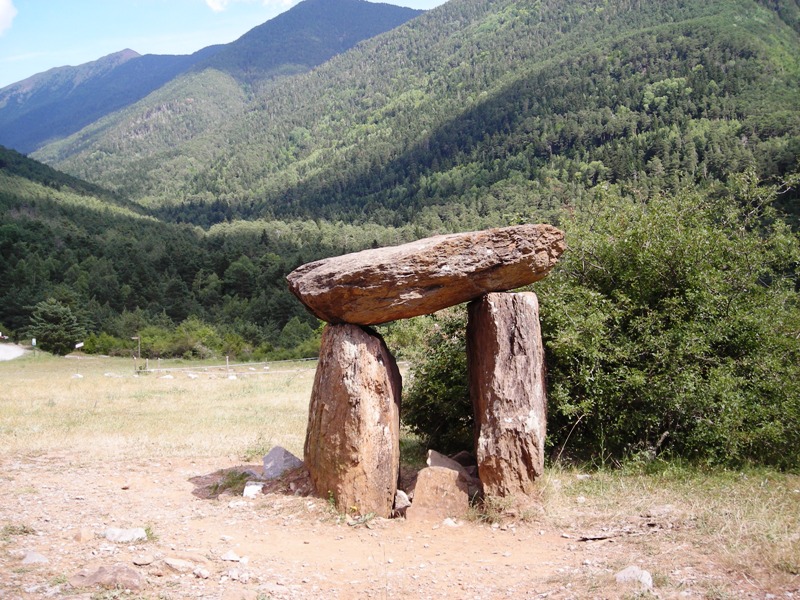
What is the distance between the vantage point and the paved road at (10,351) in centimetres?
4428

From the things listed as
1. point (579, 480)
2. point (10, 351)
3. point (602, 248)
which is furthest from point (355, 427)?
point (10, 351)

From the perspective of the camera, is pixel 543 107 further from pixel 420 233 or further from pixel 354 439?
pixel 354 439

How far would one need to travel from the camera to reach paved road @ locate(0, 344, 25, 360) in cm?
4428

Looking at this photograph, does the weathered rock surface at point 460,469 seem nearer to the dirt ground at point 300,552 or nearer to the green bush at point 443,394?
the dirt ground at point 300,552

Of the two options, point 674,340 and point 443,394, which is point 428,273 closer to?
point 443,394

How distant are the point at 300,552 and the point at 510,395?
12.8 ft

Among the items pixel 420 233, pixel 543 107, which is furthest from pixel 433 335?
pixel 543 107

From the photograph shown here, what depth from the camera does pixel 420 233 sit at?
422 ft

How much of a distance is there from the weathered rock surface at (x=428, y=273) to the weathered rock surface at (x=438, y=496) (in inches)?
101

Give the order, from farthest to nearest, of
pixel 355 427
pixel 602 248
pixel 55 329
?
pixel 55 329, pixel 602 248, pixel 355 427

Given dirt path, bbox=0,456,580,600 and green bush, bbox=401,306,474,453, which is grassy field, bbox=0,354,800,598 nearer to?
dirt path, bbox=0,456,580,600

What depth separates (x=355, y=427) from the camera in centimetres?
1063

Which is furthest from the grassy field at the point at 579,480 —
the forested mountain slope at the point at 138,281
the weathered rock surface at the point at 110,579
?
the forested mountain slope at the point at 138,281

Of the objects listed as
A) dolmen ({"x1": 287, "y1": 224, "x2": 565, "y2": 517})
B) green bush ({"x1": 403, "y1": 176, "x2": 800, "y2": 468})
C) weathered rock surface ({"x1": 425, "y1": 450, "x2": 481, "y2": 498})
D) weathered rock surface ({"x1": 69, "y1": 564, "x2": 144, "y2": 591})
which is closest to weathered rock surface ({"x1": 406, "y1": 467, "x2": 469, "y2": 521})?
weathered rock surface ({"x1": 425, "y1": 450, "x2": 481, "y2": 498})
